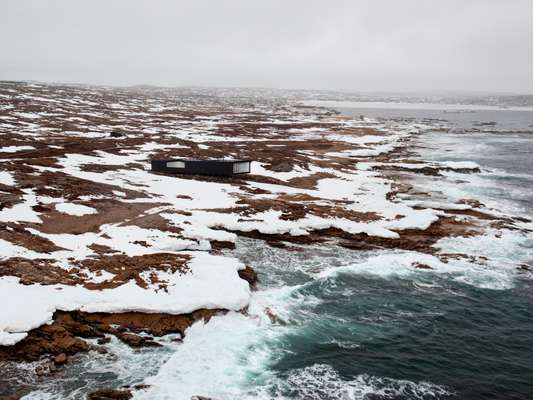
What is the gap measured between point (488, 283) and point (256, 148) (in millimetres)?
60795

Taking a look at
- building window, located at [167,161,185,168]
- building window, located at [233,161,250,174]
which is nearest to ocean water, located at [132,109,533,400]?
building window, located at [233,161,250,174]

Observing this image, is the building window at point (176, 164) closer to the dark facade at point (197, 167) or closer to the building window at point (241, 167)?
the dark facade at point (197, 167)

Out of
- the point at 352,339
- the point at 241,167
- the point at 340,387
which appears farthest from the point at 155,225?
the point at 241,167

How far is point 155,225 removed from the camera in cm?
3684

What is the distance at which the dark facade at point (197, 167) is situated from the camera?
5759cm

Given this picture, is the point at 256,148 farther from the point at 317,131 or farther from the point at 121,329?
the point at 121,329

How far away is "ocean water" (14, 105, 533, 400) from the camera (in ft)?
63.4

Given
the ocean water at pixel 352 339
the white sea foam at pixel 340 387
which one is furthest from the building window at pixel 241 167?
the white sea foam at pixel 340 387

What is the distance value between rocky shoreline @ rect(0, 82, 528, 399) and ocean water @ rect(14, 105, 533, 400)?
1.40 metres

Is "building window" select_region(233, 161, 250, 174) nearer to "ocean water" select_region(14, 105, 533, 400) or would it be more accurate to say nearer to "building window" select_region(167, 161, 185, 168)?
"building window" select_region(167, 161, 185, 168)

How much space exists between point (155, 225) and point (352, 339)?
1963cm

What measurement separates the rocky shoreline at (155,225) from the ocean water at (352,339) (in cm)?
140

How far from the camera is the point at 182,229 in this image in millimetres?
36281

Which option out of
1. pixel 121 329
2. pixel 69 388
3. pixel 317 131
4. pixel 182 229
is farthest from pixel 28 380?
pixel 317 131
